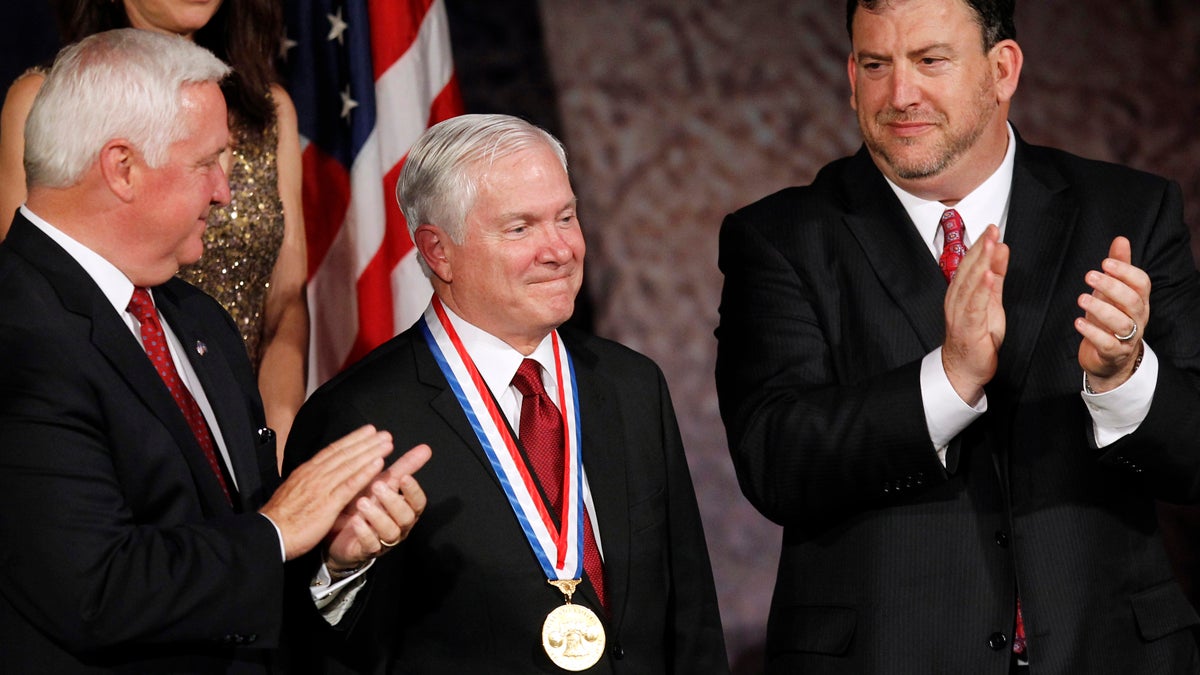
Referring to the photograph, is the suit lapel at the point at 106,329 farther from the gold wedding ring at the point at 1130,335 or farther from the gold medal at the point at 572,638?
the gold wedding ring at the point at 1130,335

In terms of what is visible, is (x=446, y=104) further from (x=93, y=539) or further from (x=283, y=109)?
(x=93, y=539)

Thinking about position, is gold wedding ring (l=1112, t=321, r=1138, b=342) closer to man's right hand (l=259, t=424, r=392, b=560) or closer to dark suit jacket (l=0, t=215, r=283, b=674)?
man's right hand (l=259, t=424, r=392, b=560)

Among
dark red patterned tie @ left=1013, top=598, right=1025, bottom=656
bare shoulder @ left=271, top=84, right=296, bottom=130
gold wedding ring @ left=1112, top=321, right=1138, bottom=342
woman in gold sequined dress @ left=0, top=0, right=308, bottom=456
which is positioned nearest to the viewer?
gold wedding ring @ left=1112, top=321, right=1138, bottom=342

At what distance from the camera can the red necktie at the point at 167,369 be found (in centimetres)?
228

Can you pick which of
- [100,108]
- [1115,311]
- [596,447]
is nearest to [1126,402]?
[1115,311]

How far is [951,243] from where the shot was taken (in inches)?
108

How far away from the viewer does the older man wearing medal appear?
Result: 8.07ft

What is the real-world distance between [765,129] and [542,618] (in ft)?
6.96

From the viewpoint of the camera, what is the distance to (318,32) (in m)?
3.87

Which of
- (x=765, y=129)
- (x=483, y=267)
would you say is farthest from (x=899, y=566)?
(x=765, y=129)

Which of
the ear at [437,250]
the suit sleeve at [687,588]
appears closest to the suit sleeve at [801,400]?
the suit sleeve at [687,588]

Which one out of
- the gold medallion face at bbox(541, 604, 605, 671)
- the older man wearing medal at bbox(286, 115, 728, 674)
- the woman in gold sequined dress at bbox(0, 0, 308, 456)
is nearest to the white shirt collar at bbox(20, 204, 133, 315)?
the older man wearing medal at bbox(286, 115, 728, 674)

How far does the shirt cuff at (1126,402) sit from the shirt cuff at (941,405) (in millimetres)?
177

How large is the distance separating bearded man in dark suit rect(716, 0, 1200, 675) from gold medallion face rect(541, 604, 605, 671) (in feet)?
1.30
